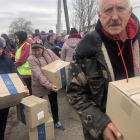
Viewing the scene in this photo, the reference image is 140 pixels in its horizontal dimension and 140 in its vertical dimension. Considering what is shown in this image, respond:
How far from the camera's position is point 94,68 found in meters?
0.97

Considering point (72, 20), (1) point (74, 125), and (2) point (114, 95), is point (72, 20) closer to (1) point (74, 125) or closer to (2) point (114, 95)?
(1) point (74, 125)

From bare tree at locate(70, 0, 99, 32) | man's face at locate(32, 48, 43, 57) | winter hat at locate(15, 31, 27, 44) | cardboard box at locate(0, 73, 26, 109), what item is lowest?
cardboard box at locate(0, 73, 26, 109)

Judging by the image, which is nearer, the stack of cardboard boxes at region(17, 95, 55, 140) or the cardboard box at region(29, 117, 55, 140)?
the stack of cardboard boxes at region(17, 95, 55, 140)

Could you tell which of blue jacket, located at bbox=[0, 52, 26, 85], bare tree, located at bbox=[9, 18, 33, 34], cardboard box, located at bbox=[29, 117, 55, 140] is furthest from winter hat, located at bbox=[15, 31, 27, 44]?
bare tree, located at bbox=[9, 18, 33, 34]

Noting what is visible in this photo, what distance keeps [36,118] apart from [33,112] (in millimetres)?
126

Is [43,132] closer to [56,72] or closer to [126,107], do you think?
[56,72]

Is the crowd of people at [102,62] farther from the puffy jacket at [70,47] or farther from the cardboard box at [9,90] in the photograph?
the puffy jacket at [70,47]

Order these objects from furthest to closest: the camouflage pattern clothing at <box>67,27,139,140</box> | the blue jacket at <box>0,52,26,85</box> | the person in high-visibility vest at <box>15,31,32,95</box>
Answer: the person in high-visibility vest at <box>15,31,32,95</box> → the blue jacket at <box>0,52,26,85</box> → the camouflage pattern clothing at <box>67,27,139,140</box>

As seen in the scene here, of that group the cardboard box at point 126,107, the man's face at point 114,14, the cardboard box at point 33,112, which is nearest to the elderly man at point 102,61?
the man's face at point 114,14

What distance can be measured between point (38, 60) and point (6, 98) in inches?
38.5

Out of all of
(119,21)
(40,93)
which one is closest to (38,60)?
(40,93)

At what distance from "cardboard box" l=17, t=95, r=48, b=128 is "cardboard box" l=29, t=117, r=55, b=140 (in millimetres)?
98

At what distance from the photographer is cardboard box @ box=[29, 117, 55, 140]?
6.97ft

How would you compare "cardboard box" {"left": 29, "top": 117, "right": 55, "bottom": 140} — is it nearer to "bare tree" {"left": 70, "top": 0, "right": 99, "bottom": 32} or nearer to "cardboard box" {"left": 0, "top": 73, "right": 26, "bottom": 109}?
"cardboard box" {"left": 0, "top": 73, "right": 26, "bottom": 109}
